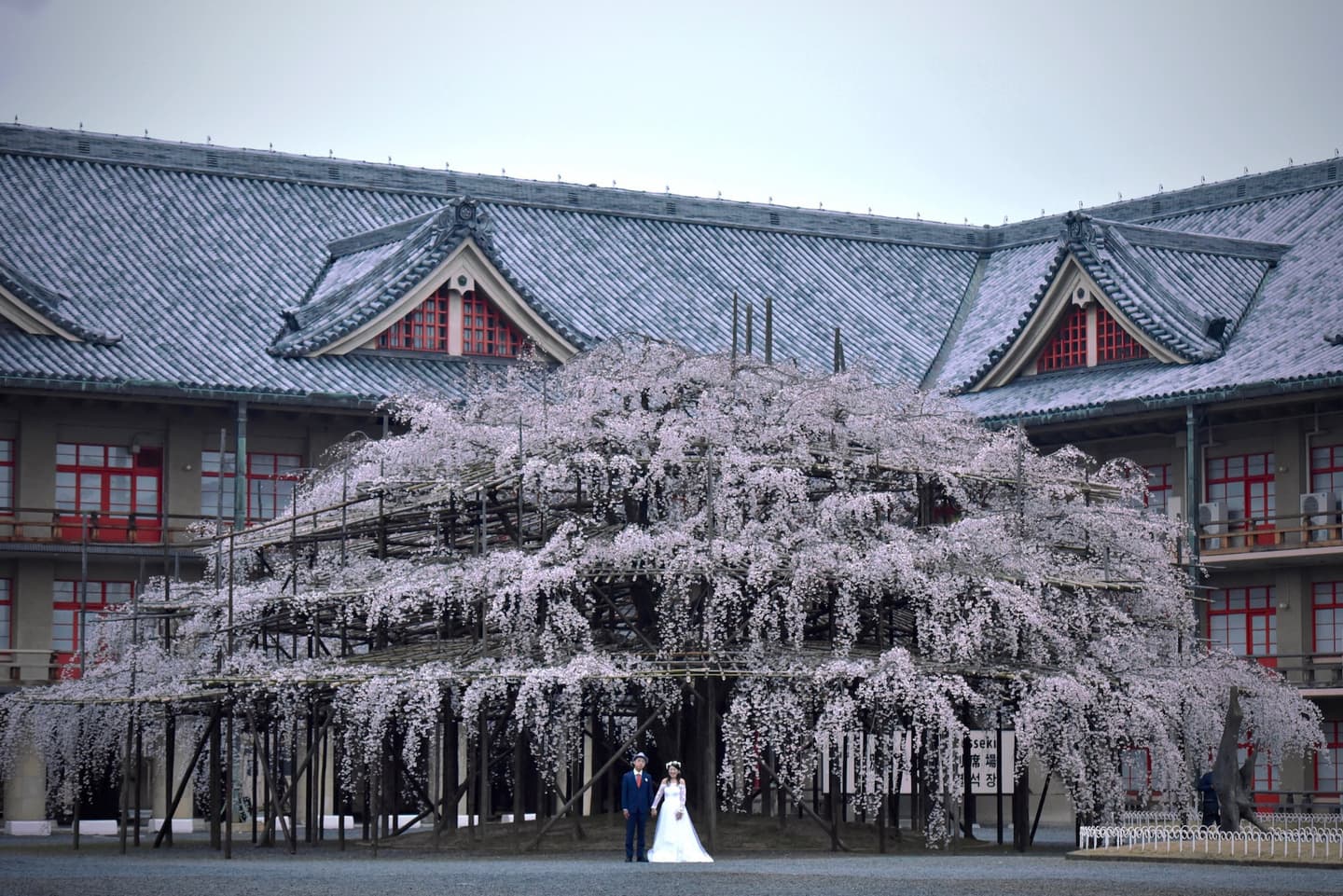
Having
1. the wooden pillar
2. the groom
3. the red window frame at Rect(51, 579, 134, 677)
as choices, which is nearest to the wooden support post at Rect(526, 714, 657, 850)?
the groom

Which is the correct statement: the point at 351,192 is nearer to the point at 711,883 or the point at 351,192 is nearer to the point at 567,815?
the point at 567,815

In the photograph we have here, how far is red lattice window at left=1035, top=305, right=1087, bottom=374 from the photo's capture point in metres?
53.2

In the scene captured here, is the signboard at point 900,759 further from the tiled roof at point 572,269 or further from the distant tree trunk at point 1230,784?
the tiled roof at point 572,269

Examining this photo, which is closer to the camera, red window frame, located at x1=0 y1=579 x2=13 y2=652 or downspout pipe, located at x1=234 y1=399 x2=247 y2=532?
downspout pipe, located at x1=234 y1=399 x2=247 y2=532

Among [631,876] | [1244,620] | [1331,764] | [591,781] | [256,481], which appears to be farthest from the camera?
[256,481]

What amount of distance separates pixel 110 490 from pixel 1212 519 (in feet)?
79.2

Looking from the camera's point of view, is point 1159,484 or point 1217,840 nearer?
point 1217,840

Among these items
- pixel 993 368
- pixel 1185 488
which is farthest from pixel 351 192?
pixel 1185 488

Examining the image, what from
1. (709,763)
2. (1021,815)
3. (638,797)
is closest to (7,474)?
(709,763)

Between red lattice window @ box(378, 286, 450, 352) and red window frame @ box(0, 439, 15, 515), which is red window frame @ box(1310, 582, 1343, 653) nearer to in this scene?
red lattice window @ box(378, 286, 450, 352)

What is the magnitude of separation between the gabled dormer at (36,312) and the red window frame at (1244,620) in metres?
24.9

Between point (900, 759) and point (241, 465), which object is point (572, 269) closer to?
point (241, 465)

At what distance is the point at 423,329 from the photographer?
5200 cm

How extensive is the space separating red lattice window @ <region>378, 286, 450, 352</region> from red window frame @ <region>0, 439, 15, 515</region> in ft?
28.0
